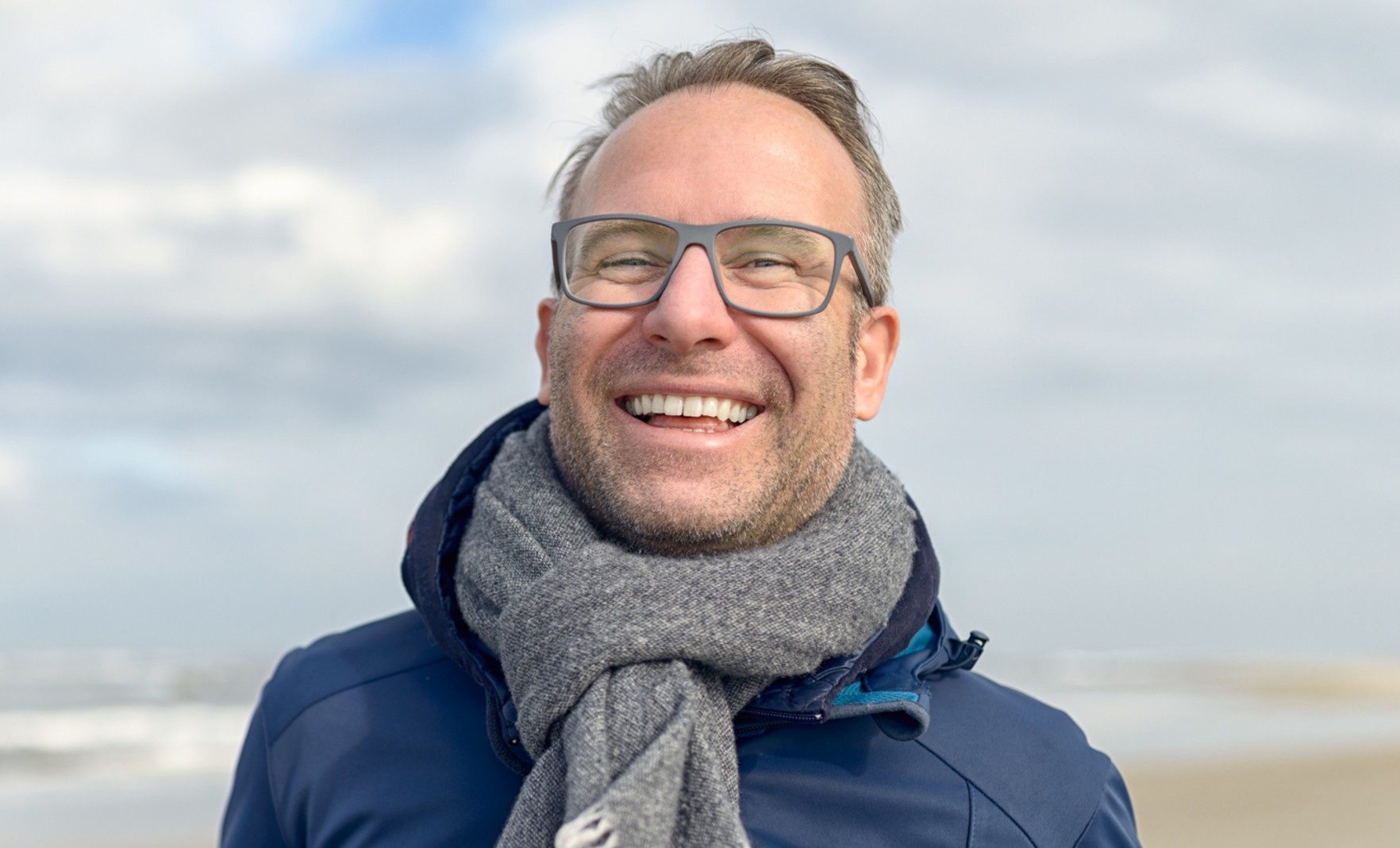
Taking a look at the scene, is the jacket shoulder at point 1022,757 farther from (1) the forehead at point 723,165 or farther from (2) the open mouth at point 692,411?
(1) the forehead at point 723,165

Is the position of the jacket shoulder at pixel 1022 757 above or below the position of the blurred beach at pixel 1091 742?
above

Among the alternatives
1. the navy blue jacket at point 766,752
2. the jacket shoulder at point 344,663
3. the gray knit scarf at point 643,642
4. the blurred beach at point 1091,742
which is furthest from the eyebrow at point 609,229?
the blurred beach at point 1091,742

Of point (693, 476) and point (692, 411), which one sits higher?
point (692, 411)

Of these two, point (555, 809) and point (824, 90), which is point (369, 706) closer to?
point (555, 809)

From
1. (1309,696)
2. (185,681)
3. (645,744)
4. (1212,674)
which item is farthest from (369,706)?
(1212,674)

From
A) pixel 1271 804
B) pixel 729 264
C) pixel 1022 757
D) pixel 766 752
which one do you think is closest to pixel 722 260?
pixel 729 264

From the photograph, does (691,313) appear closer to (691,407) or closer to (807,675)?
(691,407)

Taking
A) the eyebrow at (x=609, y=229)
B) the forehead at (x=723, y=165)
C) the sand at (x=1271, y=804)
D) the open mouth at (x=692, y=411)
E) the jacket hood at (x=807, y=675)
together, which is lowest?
the sand at (x=1271, y=804)

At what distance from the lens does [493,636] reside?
186cm

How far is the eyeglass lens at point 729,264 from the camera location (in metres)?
1.92

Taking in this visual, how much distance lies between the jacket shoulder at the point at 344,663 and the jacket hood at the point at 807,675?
163 millimetres

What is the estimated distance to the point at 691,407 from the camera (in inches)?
74.2

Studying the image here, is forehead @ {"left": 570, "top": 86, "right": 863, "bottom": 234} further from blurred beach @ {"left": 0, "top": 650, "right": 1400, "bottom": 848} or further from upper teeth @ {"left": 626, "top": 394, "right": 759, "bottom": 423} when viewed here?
blurred beach @ {"left": 0, "top": 650, "right": 1400, "bottom": 848}

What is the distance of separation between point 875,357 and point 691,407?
20.8 inches
